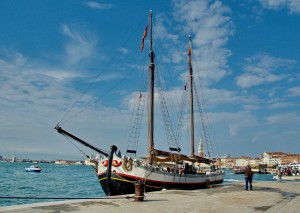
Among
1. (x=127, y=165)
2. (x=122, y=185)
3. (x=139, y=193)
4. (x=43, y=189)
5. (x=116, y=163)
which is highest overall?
(x=116, y=163)

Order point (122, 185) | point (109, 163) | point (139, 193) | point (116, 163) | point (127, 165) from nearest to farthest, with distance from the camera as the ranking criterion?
point (139, 193) → point (109, 163) → point (122, 185) → point (127, 165) → point (116, 163)

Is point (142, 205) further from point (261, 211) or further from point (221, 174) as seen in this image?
point (221, 174)

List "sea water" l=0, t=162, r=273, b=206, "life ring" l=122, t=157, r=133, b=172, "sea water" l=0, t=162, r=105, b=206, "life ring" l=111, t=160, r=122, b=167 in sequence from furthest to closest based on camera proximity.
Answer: "sea water" l=0, t=162, r=105, b=206 → "sea water" l=0, t=162, r=273, b=206 → "life ring" l=111, t=160, r=122, b=167 → "life ring" l=122, t=157, r=133, b=172

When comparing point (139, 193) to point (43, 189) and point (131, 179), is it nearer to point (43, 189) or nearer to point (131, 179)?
point (131, 179)

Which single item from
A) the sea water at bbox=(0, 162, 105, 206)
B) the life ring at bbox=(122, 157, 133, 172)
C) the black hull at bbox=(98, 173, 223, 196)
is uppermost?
the life ring at bbox=(122, 157, 133, 172)

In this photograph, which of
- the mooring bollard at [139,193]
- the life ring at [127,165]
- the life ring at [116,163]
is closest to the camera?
the mooring bollard at [139,193]

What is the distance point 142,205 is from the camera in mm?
14219

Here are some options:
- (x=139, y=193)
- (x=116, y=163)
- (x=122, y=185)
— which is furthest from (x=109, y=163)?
(x=139, y=193)

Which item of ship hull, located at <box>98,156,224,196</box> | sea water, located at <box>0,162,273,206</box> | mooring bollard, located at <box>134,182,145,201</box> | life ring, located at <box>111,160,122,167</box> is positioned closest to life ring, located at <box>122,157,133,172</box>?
ship hull, located at <box>98,156,224,196</box>

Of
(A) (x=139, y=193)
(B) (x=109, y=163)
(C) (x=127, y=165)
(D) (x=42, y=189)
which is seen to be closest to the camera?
(A) (x=139, y=193)

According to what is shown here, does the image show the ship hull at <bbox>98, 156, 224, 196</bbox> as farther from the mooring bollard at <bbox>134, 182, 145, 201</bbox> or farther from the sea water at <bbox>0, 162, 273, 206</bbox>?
the mooring bollard at <bbox>134, 182, 145, 201</bbox>

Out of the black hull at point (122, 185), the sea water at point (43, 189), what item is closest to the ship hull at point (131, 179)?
the black hull at point (122, 185)

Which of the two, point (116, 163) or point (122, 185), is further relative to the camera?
point (116, 163)

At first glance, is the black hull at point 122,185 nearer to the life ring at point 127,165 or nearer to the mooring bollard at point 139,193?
the life ring at point 127,165
